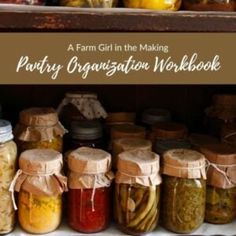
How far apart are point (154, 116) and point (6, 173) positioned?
35 centimetres

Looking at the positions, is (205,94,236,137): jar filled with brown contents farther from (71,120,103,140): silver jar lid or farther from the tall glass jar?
the tall glass jar

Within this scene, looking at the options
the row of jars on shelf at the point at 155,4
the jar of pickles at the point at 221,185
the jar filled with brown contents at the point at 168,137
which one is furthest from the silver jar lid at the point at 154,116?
the row of jars on shelf at the point at 155,4

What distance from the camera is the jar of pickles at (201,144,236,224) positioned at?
800 millimetres

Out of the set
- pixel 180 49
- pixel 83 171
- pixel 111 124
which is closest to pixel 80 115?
Answer: pixel 111 124

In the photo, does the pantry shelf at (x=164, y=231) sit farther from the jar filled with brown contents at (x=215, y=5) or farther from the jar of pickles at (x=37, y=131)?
the jar filled with brown contents at (x=215, y=5)

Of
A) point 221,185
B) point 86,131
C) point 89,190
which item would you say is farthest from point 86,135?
point 221,185

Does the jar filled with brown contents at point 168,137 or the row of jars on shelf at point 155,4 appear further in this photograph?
the jar filled with brown contents at point 168,137

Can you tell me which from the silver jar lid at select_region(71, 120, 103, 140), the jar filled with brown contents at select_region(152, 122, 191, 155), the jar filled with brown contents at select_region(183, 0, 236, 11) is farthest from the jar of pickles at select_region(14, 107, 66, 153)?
the jar filled with brown contents at select_region(183, 0, 236, 11)

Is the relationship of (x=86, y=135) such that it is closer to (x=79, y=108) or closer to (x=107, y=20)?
(x=79, y=108)

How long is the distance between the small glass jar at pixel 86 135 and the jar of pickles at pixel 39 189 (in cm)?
10

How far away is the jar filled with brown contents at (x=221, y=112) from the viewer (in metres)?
0.97

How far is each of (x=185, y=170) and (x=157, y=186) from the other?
0.05 m

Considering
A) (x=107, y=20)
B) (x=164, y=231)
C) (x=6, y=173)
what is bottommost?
(x=164, y=231)

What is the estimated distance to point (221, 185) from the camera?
2.62ft
